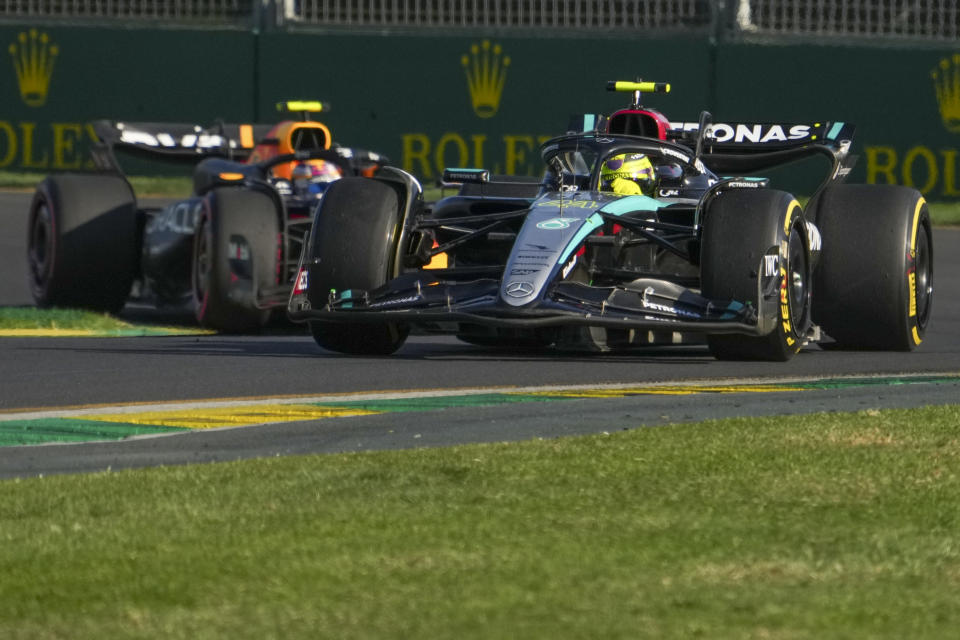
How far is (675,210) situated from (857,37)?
463 inches

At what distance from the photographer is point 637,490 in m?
6.36

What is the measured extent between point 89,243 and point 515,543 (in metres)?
8.90

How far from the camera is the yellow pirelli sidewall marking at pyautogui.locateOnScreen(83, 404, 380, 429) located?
8086 mm

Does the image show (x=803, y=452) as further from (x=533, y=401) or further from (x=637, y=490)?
(x=533, y=401)

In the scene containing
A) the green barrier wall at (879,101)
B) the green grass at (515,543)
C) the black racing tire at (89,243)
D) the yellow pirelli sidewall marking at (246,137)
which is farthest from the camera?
the green barrier wall at (879,101)

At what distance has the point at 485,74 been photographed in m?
23.3

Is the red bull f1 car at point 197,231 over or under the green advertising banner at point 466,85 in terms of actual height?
under

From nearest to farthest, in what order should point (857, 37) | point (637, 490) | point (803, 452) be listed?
1. point (637, 490)
2. point (803, 452)
3. point (857, 37)

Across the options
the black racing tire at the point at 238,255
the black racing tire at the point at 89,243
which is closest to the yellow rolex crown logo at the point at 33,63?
the black racing tire at the point at 89,243

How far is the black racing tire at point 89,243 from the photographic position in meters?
13.8

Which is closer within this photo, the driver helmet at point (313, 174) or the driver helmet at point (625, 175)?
the driver helmet at point (625, 175)

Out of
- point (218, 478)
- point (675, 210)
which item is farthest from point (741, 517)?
point (675, 210)

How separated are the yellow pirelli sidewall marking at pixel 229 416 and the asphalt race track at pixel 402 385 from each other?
16 cm

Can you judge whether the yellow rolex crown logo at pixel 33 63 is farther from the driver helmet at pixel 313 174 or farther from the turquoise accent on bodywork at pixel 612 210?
the turquoise accent on bodywork at pixel 612 210
